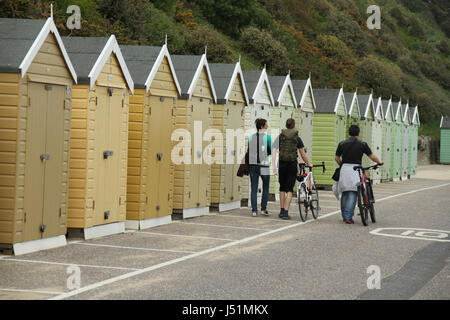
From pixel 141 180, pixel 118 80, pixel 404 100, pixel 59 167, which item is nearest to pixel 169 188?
pixel 141 180

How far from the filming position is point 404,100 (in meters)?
69.8

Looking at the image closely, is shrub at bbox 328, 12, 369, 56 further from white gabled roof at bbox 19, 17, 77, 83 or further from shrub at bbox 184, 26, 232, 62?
white gabled roof at bbox 19, 17, 77, 83

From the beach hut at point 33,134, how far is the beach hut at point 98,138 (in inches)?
24.5

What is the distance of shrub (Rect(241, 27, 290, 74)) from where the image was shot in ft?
157

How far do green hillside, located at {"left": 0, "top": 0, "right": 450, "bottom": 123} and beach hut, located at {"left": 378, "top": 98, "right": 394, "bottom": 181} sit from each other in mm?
7767

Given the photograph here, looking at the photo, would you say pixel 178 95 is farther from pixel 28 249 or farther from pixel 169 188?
pixel 28 249

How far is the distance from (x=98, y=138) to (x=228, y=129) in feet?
20.7

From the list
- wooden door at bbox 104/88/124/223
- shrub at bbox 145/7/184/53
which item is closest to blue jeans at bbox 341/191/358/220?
wooden door at bbox 104/88/124/223

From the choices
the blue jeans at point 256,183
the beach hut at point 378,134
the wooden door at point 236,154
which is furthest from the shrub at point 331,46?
the blue jeans at point 256,183

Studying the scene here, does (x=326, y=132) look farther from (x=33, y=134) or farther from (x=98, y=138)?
(x=33, y=134)

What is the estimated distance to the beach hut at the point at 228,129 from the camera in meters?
18.7

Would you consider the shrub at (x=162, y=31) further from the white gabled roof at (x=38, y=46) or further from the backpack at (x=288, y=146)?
the white gabled roof at (x=38, y=46)

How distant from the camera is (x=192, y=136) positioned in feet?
55.4
